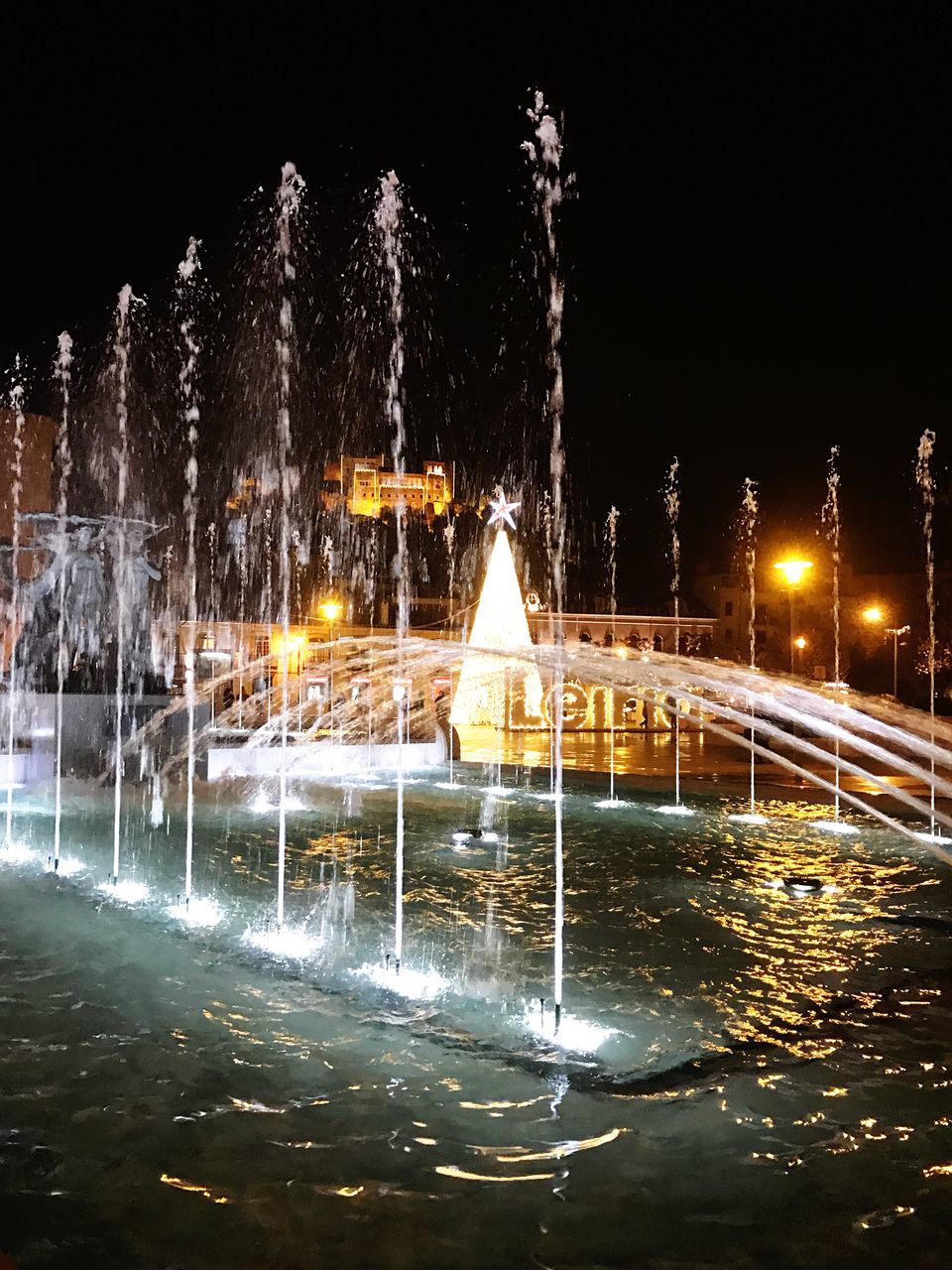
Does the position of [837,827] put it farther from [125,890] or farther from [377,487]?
[377,487]

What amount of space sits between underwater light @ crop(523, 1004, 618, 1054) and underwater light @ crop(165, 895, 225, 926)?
3641 mm

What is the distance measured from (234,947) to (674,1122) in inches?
169

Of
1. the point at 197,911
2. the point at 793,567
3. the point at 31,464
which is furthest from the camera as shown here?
the point at 31,464

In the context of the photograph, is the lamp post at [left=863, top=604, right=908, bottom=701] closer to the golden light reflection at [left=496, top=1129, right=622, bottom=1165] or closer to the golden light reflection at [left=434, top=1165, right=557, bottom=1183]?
the golden light reflection at [left=496, top=1129, right=622, bottom=1165]

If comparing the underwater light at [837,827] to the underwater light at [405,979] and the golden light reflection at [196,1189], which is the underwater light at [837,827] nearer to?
the underwater light at [405,979]

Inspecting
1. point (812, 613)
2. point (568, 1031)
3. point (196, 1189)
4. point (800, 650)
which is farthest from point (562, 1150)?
point (812, 613)

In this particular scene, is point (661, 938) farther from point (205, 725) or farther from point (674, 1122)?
point (205, 725)

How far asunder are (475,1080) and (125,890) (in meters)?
5.78

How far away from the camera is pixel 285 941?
823 cm

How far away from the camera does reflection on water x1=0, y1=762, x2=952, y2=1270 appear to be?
405 centimetres

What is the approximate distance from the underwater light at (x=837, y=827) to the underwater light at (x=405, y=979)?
328 inches

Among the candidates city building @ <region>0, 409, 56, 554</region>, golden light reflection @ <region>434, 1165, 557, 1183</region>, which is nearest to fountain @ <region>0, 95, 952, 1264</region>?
golden light reflection @ <region>434, 1165, 557, 1183</region>

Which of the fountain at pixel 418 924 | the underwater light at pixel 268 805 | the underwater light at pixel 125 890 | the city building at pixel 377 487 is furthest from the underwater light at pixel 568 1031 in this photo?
the city building at pixel 377 487

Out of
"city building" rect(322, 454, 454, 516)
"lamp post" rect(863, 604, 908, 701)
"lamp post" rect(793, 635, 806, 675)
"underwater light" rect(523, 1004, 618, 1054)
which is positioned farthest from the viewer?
"city building" rect(322, 454, 454, 516)
